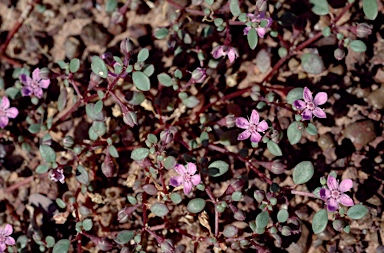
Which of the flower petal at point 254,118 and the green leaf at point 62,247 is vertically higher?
the flower petal at point 254,118

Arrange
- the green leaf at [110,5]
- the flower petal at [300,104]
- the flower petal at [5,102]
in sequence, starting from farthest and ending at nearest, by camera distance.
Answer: the green leaf at [110,5] < the flower petal at [5,102] < the flower petal at [300,104]

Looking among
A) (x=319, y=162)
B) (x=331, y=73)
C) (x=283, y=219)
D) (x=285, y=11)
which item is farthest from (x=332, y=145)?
(x=285, y=11)

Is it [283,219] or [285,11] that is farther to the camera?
[285,11]

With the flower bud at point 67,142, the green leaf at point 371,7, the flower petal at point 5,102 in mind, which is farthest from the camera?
the flower petal at point 5,102

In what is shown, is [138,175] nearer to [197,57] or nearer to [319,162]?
[197,57]

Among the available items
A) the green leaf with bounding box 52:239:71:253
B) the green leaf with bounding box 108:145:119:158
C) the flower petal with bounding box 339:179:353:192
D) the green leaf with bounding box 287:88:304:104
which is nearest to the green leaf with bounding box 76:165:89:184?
the green leaf with bounding box 108:145:119:158

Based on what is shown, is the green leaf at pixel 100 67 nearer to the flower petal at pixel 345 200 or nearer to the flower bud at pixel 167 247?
the flower bud at pixel 167 247

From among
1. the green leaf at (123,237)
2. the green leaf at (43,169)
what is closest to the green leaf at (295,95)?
the green leaf at (123,237)
